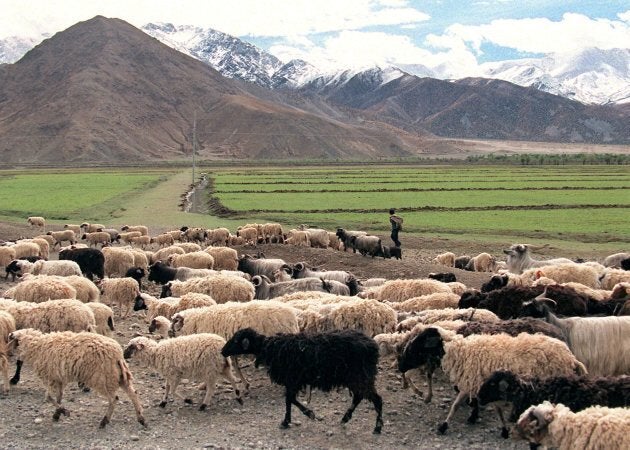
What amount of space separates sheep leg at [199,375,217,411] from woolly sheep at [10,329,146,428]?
978 mm

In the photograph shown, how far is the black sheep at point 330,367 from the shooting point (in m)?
9.08

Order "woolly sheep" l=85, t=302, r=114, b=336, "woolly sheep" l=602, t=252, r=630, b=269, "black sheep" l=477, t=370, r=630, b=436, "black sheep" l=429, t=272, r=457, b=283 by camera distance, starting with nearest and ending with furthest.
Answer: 1. "black sheep" l=477, t=370, r=630, b=436
2. "woolly sheep" l=85, t=302, r=114, b=336
3. "black sheep" l=429, t=272, r=457, b=283
4. "woolly sheep" l=602, t=252, r=630, b=269

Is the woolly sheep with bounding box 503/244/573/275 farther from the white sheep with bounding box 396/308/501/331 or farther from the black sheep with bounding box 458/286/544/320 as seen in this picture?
the white sheep with bounding box 396/308/501/331

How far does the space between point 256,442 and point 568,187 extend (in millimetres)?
55791

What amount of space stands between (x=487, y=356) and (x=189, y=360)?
471 cm

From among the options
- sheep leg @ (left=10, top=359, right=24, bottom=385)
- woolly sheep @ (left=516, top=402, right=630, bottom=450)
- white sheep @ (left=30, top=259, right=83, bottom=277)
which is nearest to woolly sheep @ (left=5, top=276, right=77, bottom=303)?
sheep leg @ (left=10, top=359, right=24, bottom=385)

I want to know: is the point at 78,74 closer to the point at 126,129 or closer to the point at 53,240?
the point at 126,129

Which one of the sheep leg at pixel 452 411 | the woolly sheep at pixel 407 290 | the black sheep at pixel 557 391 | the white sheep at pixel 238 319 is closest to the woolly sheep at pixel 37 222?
the woolly sheep at pixel 407 290

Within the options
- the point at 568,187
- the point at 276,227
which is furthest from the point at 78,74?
the point at 276,227

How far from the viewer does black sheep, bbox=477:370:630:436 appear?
7.70 meters

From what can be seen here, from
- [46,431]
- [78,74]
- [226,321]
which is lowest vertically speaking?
[46,431]

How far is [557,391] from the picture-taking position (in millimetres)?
7910

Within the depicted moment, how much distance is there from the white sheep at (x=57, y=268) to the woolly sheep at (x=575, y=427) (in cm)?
1415

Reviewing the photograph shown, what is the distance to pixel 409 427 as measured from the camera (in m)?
9.06
